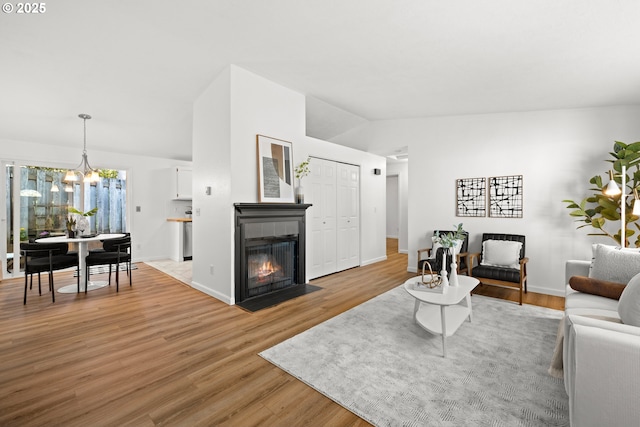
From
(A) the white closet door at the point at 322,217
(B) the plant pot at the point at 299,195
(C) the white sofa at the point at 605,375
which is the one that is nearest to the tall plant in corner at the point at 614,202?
(C) the white sofa at the point at 605,375

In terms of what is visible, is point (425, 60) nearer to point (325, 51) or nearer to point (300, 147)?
point (325, 51)

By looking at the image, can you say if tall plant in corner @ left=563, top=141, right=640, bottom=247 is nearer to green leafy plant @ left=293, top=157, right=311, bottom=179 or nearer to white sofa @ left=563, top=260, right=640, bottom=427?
white sofa @ left=563, top=260, right=640, bottom=427

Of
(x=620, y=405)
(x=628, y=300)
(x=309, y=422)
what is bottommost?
(x=309, y=422)

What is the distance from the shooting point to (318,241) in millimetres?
5094

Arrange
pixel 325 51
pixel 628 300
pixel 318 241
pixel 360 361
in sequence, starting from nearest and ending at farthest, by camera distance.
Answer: pixel 628 300, pixel 360 361, pixel 325 51, pixel 318 241

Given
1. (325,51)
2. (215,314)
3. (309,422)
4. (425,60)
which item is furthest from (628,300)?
(215,314)

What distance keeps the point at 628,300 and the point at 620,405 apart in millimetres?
772

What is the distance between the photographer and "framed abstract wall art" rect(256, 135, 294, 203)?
3922mm

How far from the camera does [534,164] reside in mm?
4383

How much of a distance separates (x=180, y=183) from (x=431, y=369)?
6717mm

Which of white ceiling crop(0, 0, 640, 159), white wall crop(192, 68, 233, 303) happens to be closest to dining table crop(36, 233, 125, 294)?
white wall crop(192, 68, 233, 303)

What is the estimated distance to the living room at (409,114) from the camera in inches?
104

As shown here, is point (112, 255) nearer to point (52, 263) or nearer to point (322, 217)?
point (52, 263)

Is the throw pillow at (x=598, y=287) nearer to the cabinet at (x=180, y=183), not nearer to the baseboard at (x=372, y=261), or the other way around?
the baseboard at (x=372, y=261)
